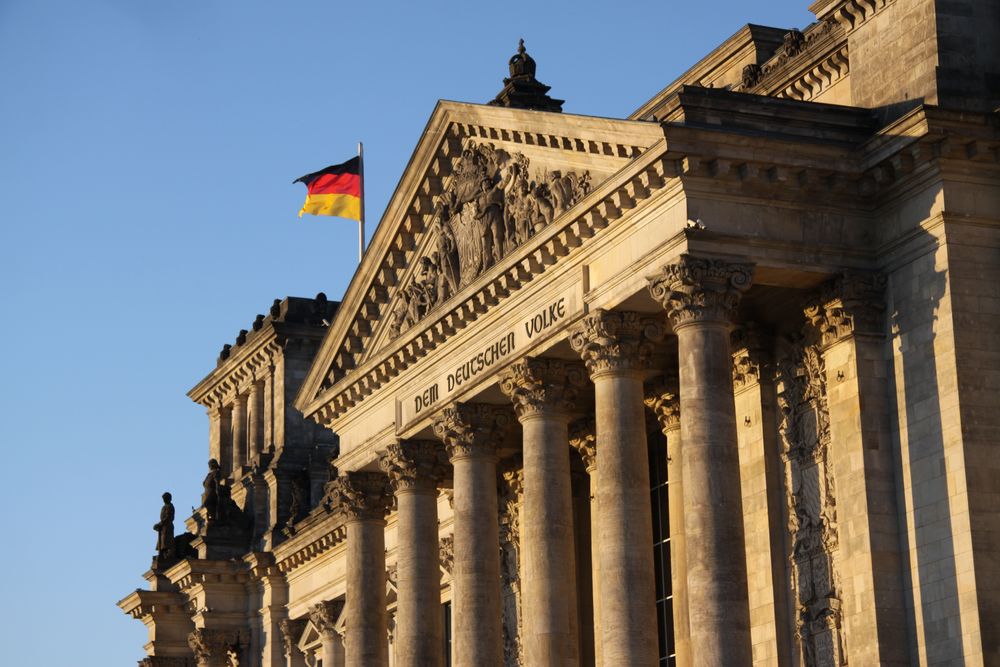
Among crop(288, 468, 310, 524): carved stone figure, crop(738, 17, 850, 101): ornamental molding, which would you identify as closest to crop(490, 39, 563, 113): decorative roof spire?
crop(738, 17, 850, 101): ornamental molding

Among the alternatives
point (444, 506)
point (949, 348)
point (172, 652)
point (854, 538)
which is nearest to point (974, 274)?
point (949, 348)

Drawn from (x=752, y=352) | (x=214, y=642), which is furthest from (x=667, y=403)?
(x=214, y=642)

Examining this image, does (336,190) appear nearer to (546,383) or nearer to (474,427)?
(474,427)

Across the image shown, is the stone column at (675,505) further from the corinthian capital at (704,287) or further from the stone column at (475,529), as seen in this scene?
the corinthian capital at (704,287)

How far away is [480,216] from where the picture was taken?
4141cm

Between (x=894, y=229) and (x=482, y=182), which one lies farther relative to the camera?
(x=482, y=182)

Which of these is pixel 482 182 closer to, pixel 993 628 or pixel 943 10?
pixel 943 10

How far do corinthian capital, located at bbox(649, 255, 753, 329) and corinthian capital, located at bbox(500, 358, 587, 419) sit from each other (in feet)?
18.4

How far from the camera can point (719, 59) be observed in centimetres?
4284

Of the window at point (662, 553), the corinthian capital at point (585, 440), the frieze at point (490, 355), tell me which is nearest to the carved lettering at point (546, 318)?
the frieze at point (490, 355)

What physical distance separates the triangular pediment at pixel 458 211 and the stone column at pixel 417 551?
6.74 feet

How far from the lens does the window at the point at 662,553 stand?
4175 centimetres

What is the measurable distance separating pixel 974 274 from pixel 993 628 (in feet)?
18.8

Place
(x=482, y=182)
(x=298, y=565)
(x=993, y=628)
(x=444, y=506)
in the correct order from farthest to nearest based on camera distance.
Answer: (x=298, y=565), (x=444, y=506), (x=482, y=182), (x=993, y=628)
